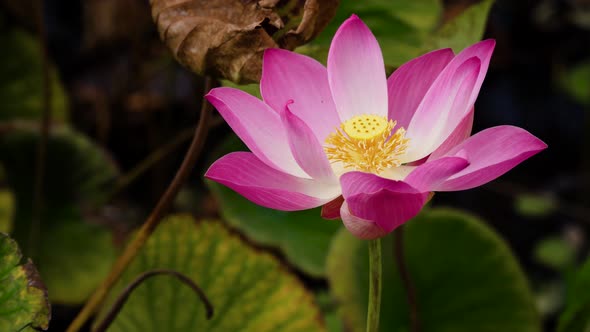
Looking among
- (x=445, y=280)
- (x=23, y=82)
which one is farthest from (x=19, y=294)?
(x=23, y=82)

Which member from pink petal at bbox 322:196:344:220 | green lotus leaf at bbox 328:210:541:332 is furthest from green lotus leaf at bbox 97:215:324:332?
pink petal at bbox 322:196:344:220

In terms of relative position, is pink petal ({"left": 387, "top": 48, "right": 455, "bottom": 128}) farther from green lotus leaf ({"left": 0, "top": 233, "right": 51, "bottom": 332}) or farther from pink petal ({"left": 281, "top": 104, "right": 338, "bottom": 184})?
green lotus leaf ({"left": 0, "top": 233, "right": 51, "bottom": 332})

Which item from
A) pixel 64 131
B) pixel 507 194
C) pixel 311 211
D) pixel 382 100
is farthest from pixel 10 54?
pixel 507 194

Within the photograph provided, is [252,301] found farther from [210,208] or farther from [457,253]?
[210,208]

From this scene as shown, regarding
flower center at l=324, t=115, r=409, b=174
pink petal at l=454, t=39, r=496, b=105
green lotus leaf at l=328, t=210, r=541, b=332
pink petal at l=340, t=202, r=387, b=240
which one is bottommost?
green lotus leaf at l=328, t=210, r=541, b=332

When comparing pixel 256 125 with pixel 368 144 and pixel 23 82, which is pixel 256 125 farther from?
pixel 23 82

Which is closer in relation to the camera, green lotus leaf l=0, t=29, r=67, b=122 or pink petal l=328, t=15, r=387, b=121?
pink petal l=328, t=15, r=387, b=121
